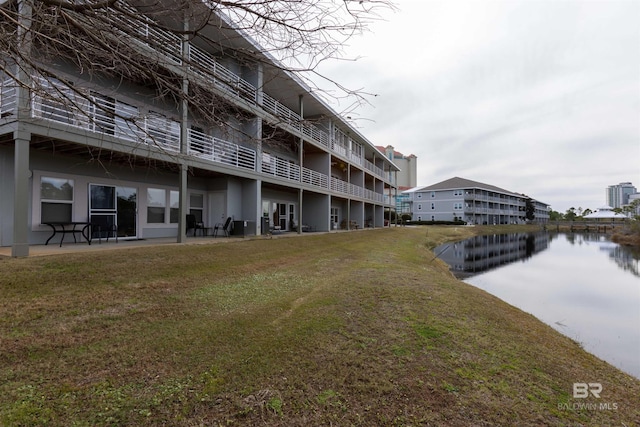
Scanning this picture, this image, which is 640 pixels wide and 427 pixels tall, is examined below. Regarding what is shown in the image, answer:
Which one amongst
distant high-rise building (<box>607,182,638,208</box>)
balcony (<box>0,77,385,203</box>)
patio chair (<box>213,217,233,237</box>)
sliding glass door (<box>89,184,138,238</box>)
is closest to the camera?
balcony (<box>0,77,385,203</box>)

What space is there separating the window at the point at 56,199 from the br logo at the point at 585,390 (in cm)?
1248

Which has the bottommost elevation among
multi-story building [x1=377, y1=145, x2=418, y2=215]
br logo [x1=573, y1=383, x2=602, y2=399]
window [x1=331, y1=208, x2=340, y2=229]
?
br logo [x1=573, y1=383, x2=602, y2=399]

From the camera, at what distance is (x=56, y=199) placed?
30.3ft

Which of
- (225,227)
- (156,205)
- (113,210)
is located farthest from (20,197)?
(225,227)

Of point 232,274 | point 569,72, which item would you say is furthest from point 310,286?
point 569,72

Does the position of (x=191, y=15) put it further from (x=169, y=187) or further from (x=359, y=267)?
(x=169, y=187)

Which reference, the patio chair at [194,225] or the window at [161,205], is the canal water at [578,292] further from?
the window at [161,205]

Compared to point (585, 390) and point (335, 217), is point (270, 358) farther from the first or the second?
point (335, 217)

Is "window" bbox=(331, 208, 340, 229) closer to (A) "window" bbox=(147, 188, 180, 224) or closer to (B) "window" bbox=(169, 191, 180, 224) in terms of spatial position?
(B) "window" bbox=(169, 191, 180, 224)

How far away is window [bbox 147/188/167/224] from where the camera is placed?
12008 millimetres

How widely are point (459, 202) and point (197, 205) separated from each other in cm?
5563

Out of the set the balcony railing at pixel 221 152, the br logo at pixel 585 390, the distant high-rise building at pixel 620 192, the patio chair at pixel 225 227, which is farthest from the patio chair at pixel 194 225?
the distant high-rise building at pixel 620 192

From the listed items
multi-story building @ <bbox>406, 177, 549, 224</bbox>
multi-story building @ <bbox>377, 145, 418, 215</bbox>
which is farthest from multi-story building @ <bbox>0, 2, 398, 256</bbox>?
multi-story building @ <bbox>377, 145, 418, 215</bbox>

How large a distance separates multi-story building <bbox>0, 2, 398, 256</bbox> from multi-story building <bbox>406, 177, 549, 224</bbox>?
1831 inches
